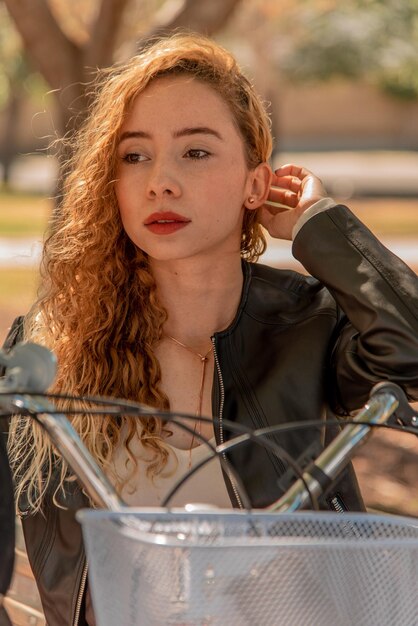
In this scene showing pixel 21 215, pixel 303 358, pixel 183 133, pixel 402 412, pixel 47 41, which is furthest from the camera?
pixel 21 215

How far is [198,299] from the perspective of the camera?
283 centimetres

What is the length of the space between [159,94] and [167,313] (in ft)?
1.76

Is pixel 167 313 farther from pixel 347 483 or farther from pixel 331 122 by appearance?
pixel 331 122

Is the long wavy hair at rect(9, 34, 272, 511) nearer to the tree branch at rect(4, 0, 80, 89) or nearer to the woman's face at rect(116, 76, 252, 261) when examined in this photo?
the woman's face at rect(116, 76, 252, 261)

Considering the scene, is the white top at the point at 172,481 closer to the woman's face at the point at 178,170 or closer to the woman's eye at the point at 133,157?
the woman's face at the point at 178,170

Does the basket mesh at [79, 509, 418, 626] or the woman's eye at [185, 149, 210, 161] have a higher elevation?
the woman's eye at [185, 149, 210, 161]

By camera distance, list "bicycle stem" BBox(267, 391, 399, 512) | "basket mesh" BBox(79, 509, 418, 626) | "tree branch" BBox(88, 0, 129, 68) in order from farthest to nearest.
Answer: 1. "tree branch" BBox(88, 0, 129, 68)
2. "bicycle stem" BBox(267, 391, 399, 512)
3. "basket mesh" BBox(79, 509, 418, 626)

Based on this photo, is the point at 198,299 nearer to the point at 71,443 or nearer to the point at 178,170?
the point at 178,170

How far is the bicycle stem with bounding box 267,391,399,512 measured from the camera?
195 centimetres

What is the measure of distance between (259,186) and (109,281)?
1.46 feet

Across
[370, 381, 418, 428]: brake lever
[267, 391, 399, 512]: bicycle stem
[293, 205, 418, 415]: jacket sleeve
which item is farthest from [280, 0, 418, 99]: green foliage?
[267, 391, 399, 512]: bicycle stem

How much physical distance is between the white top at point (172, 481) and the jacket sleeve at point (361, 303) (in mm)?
372

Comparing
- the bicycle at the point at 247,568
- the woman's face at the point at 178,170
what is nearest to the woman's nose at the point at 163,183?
the woman's face at the point at 178,170

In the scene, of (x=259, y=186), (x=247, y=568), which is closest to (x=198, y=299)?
(x=259, y=186)
